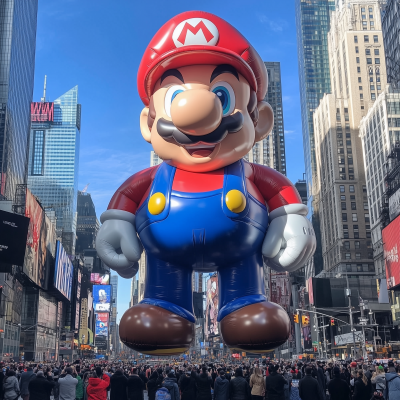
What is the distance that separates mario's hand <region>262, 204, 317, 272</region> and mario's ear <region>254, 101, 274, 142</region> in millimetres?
1171

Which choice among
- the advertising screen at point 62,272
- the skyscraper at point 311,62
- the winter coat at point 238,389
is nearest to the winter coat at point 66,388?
the winter coat at point 238,389

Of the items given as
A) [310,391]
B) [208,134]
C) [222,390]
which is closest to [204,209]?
[208,134]

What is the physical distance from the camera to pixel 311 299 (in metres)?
66.7

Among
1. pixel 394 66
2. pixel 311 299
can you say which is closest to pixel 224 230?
pixel 311 299

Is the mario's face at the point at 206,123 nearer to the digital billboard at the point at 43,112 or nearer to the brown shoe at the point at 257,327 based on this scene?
the brown shoe at the point at 257,327

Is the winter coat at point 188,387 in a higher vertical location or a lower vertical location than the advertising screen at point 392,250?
lower

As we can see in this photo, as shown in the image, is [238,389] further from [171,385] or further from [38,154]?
[38,154]

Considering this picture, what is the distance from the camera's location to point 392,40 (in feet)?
243

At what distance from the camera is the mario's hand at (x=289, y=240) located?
22.5ft

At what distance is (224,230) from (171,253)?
2.65 feet

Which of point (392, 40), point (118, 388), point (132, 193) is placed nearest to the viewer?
point (132, 193)

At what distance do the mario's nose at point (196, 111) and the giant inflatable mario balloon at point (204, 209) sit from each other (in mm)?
13

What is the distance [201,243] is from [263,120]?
2197mm

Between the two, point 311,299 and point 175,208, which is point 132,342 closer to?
point 175,208
